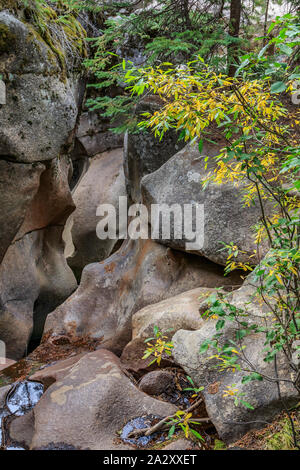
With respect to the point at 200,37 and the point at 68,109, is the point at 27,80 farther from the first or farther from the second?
the point at 200,37

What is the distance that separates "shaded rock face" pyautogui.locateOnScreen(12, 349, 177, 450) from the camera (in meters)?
3.73

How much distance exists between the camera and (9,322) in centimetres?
884

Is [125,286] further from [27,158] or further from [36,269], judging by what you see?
[36,269]

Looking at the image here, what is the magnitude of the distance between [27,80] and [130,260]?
4396mm

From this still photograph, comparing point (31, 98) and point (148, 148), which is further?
point (148, 148)

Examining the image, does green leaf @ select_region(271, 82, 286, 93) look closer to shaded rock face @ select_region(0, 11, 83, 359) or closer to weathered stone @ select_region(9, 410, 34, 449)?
weathered stone @ select_region(9, 410, 34, 449)

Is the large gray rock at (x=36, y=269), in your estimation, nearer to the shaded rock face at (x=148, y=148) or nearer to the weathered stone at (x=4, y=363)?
the weathered stone at (x=4, y=363)

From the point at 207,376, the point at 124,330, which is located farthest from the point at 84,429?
the point at 124,330

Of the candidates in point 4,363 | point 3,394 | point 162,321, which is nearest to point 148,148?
point 162,321

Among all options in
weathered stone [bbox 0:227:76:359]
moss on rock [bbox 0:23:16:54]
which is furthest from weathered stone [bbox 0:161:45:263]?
moss on rock [bbox 0:23:16:54]

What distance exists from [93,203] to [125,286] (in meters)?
7.31

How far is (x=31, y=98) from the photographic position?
6.68 meters

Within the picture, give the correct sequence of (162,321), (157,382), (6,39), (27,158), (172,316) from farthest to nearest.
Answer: (27,158) → (6,39) → (162,321) → (172,316) → (157,382)

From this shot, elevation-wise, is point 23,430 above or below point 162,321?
below
